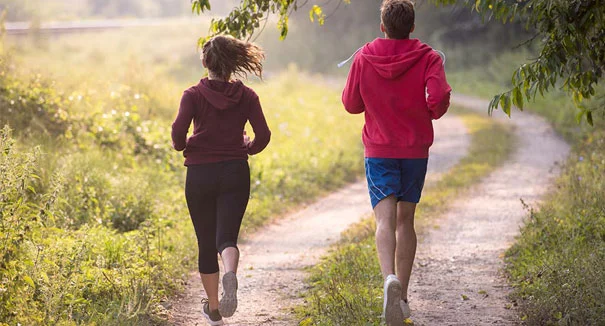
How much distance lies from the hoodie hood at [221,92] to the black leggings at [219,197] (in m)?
0.38

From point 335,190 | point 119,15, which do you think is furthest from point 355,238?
point 119,15

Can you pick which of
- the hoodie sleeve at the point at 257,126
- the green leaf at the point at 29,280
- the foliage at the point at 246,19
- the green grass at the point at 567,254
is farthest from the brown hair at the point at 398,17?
the green leaf at the point at 29,280

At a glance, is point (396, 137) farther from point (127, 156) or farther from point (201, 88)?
point (127, 156)

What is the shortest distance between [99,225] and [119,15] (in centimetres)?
7025

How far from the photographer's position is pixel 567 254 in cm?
623

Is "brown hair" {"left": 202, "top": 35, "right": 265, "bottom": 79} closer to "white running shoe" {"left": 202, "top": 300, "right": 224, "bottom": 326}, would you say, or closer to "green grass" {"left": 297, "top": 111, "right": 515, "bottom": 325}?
"white running shoe" {"left": 202, "top": 300, "right": 224, "bottom": 326}

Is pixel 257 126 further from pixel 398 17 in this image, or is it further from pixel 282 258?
pixel 282 258

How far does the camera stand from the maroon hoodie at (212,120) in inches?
191

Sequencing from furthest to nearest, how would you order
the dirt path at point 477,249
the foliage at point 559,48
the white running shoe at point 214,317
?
1. the dirt path at point 477,249
2. the white running shoe at point 214,317
3. the foliage at point 559,48

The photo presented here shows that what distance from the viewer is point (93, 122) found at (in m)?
11.1

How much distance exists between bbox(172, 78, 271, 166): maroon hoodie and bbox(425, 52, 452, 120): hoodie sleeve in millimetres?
1123

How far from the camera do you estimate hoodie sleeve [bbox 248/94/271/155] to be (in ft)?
16.5

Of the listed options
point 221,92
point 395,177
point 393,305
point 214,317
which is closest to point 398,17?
point 395,177

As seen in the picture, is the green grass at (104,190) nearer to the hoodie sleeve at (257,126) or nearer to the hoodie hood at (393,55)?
the hoodie sleeve at (257,126)
